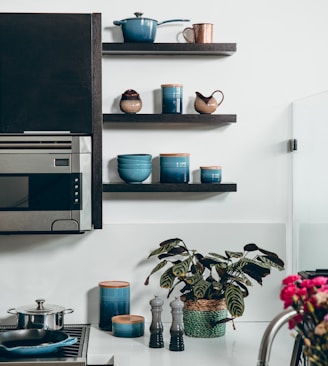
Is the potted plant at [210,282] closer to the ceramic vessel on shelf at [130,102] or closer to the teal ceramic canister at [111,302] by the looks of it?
the teal ceramic canister at [111,302]

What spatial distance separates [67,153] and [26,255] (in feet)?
1.97

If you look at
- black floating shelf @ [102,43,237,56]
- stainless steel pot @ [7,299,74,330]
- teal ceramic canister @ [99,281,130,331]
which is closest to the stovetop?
stainless steel pot @ [7,299,74,330]

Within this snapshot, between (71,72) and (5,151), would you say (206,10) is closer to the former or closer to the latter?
(71,72)

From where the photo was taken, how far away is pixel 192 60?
346 cm

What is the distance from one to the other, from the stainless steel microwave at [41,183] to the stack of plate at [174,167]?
414mm

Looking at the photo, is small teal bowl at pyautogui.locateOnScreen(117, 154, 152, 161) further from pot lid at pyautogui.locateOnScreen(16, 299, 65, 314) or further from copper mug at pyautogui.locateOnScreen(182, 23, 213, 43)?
pot lid at pyautogui.locateOnScreen(16, 299, 65, 314)

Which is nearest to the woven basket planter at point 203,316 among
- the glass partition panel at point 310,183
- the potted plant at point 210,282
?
the potted plant at point 210,282

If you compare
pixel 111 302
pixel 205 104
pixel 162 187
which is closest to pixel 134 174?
pixel 162 187

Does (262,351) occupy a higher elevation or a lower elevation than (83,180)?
lower

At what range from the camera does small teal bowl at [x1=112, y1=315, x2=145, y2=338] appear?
3.12 m

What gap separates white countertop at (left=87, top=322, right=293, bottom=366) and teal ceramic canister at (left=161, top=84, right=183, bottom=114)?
3.08 ft

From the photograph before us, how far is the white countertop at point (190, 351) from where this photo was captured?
9.17ft

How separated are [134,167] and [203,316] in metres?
0.68

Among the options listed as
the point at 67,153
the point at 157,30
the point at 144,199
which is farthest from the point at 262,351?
the point at 157,30
